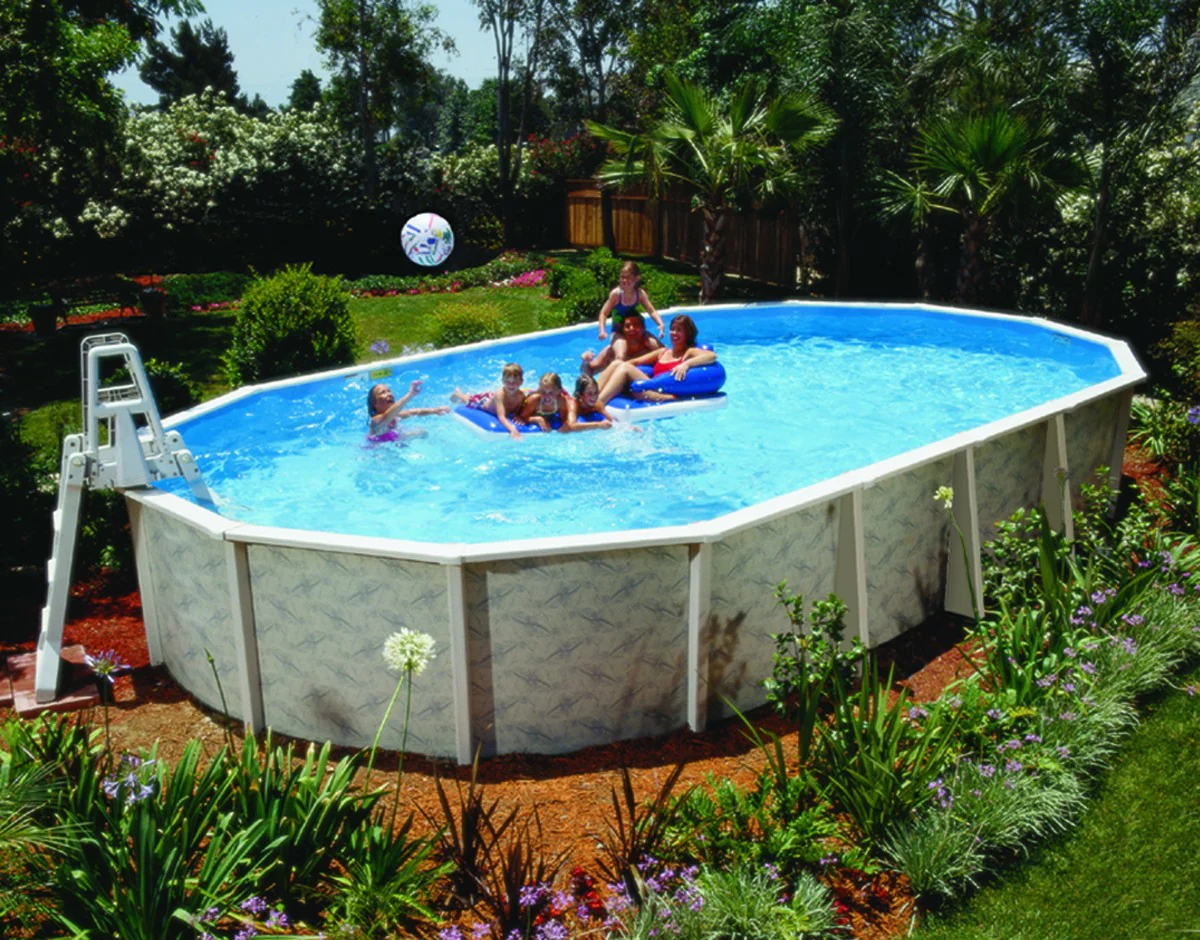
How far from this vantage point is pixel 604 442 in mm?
11555

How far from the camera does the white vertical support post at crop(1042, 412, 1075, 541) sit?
884cm

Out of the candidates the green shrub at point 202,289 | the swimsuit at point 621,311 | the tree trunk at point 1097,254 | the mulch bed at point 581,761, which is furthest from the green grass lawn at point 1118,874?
the green shrub at point 202,289

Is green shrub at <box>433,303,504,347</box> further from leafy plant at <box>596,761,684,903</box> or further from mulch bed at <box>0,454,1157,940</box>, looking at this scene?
leafy plant at <box>596,761,684,903</box>

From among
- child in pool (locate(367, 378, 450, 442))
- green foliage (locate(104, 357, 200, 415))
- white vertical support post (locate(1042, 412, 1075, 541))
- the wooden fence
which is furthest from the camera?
the wooden fence

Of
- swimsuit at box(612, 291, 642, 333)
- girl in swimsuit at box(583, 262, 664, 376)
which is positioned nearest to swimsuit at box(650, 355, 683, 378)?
girl in swimsuit at box(583, 262, 664, 376)

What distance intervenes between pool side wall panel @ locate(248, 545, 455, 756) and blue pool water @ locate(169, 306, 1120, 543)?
3.07 m

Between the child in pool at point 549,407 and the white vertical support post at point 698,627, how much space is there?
214 inches

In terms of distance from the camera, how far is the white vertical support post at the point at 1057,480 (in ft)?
29.0

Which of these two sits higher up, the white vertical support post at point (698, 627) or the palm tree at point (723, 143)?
the palm tree at point (723, 143)

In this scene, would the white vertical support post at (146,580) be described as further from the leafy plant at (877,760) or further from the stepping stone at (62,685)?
the leafy plant at (877,760)

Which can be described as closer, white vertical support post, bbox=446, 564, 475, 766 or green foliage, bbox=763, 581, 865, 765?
green foliage, bbox=763, 581, 865, 765

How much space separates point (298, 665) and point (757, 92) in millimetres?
16934

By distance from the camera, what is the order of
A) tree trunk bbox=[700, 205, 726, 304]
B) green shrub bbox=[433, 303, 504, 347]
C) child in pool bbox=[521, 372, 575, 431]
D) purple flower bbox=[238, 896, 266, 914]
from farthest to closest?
tree trunk bbox=[700, 205, 726, 304] → green shrub bbox=[433, 303, 504, 347] → child in pool bbox=[521, 372, 575, 431] → purple flower bbox=[238, 896, 266, 914]

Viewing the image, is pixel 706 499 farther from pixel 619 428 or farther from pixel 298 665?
pixel 298 665
